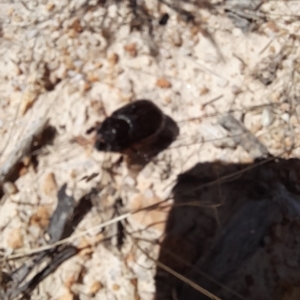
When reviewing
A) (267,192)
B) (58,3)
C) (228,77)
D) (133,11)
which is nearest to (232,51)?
(228,77)

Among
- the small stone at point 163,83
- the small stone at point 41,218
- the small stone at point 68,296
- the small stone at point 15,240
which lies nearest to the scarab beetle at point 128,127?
the small stone at point 163,83

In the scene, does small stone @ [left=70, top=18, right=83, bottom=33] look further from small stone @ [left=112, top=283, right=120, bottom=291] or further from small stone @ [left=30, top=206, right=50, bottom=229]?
small stone @ [left=112, top=283, right=120, bottom=291]

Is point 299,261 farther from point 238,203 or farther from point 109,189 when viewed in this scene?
point 109,189

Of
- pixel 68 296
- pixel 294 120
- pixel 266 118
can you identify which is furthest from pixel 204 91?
pixel 68 296

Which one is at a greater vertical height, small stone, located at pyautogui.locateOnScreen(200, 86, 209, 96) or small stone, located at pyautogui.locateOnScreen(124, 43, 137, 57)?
small stone, located at pyautogui.locateOnScreen(124, 43, 137, 57)

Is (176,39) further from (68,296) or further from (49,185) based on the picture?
(68,296)

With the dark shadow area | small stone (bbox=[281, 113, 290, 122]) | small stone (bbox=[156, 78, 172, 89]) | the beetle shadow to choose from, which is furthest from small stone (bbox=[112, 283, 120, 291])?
small stone (bbox=[281, 113, 290, 122])
